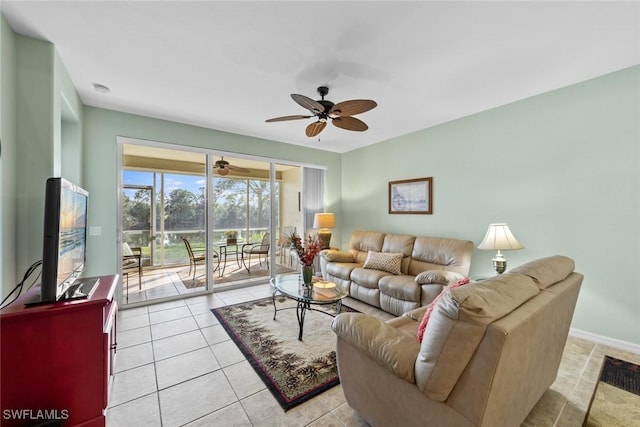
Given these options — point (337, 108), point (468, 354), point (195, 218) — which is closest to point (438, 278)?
point (468, 354)

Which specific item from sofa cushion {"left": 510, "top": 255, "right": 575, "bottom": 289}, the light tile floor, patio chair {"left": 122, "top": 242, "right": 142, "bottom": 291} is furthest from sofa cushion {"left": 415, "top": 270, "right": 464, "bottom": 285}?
patio chair {"left": 122, "top": 242, "right": 142, "bottom": 291}

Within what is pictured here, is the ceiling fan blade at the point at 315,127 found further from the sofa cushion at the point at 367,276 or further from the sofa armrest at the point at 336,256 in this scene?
the sofa armrest at the point at 336,256

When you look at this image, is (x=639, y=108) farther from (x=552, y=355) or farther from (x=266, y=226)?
(x=266, y=226)

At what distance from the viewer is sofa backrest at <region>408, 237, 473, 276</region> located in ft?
10.9

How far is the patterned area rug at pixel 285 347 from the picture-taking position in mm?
1959

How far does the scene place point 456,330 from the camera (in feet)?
3.50

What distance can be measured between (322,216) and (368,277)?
5.77 ft

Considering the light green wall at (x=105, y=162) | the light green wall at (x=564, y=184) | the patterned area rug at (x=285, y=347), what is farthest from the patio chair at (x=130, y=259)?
the light green wall at (x=564, y=184)

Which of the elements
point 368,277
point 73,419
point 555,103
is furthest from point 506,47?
point 73,419

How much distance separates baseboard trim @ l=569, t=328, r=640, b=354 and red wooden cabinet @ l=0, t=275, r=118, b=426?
4.25m

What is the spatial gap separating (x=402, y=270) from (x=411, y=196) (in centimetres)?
128

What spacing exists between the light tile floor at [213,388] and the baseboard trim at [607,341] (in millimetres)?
72

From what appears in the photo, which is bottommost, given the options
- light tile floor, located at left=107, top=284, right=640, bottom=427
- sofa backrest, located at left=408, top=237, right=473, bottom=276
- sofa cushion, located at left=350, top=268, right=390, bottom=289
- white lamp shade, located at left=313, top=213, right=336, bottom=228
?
light tile floor, located at left=107, top=284, right=640, bottom=427

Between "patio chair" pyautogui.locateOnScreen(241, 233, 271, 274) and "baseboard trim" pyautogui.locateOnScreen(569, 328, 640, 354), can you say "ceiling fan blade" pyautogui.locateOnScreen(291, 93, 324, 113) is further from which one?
"baseboard trim" pyautogui.locateOnScreen(569, 328, 640, 354)
